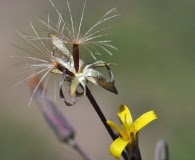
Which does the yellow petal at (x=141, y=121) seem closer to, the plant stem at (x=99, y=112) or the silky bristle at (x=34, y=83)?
the plant stem at (x=99, y=112)

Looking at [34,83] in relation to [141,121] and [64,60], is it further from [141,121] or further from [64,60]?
[141,121]

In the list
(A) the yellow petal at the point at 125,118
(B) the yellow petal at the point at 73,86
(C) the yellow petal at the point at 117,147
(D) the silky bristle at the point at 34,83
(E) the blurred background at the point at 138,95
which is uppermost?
(D) the silky bristle at the point at 34,83

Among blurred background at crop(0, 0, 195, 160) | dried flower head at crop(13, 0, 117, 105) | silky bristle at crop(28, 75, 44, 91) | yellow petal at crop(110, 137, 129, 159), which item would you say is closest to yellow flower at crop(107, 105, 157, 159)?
yellow petal at crop(110, 137, 129, 159)

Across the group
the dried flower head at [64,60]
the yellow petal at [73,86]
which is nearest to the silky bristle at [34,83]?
the dried flower head at [64,60]

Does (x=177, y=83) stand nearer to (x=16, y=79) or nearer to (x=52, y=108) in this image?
(x=16, y=79)

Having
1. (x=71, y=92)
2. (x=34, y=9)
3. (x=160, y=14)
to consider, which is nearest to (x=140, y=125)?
(x=71, y=92)
